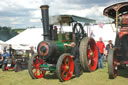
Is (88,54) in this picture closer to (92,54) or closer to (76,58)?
(92,54)

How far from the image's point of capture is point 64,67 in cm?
548

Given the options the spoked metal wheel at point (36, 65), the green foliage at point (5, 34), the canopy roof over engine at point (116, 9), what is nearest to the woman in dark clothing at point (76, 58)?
the spoked metal wheel at point (36, 65)

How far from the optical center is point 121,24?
19.3 ft

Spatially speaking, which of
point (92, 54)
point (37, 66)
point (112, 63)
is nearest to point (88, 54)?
point (92, 54)

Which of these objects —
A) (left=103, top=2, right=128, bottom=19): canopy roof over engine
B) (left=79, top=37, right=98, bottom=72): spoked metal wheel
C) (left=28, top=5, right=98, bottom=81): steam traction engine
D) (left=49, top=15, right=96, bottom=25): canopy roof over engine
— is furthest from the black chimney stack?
(left=103, top=2, right=128, bottom=19): canopy roof over engine

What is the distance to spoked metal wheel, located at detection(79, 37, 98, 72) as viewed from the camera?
6207mm

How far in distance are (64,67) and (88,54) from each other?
1.78 metres

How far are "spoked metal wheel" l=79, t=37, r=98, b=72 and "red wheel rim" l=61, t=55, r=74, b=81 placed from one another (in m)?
0.60

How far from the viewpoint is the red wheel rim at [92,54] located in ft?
22.9

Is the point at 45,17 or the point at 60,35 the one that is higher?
the point at 45,17

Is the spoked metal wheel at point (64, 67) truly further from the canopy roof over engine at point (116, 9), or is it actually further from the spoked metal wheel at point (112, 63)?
the canopy roof over engine at point (116, 9)

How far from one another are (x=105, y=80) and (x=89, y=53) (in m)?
1.91

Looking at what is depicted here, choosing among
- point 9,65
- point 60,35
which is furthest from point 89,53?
point 9,65

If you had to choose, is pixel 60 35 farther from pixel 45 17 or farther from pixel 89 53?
pixel 89 53
